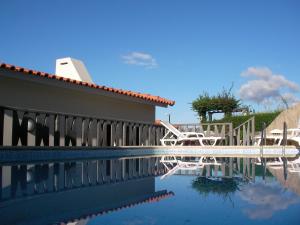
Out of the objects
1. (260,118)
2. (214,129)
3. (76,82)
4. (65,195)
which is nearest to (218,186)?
(65,195)

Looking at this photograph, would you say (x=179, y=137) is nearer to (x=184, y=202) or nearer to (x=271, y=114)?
(x=271, y=114)

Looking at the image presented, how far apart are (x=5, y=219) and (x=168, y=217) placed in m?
1.36

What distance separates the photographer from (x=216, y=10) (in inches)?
776

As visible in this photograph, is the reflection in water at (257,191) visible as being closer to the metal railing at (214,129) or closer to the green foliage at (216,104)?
the metal railing at (214,129)

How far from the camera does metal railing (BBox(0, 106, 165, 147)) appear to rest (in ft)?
30.1

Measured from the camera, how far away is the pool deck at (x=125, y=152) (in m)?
9.00

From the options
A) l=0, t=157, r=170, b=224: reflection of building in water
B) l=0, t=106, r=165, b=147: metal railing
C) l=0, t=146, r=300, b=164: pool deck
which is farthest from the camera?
l=0, t=106, r=165, b=147: metal railing

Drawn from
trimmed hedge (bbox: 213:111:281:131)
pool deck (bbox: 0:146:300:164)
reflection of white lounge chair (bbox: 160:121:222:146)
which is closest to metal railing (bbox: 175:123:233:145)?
reflection of white lounge chair (bbox: 160:121:222:146)

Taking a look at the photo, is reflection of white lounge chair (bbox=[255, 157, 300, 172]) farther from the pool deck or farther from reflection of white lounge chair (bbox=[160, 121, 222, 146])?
reflection of white lounge chair (bbox=[160, 121, 222, 146])

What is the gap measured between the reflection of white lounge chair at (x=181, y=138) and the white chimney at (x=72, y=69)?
545 cm

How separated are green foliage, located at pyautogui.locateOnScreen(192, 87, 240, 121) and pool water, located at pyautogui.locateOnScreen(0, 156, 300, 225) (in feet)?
77.7

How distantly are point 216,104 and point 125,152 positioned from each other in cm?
1793

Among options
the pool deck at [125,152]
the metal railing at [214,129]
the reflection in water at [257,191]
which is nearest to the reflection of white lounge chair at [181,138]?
the metal railing at [214,129]

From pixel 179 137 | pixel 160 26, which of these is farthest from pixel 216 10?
pixel 179 137
